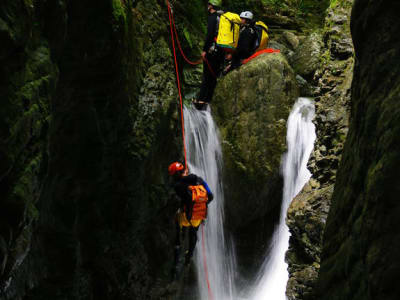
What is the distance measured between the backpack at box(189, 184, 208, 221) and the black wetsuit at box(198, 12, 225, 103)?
147 inches

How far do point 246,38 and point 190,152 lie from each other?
297 cm

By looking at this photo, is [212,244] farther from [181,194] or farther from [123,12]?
[123,12]

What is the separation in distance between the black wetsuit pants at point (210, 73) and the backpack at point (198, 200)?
3.73 metres

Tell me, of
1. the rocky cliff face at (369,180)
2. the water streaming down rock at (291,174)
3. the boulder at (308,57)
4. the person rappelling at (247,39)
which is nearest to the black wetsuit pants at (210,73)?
Result: the person rappelling at (247,39)

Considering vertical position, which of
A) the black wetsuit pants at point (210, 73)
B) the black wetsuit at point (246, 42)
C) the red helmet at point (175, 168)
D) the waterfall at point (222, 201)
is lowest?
the waterfall at point (222, 201)

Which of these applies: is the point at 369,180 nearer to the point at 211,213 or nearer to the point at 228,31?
the point at 228,31

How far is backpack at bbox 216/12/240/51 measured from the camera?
26.0 feet

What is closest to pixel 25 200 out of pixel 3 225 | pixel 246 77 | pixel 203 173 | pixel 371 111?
pixel 3 225

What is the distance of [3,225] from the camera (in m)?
2.70

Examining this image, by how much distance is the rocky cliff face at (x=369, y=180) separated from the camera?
169 cm

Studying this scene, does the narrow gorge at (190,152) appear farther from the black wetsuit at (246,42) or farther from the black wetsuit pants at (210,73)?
the black wetsuit at (246,42)

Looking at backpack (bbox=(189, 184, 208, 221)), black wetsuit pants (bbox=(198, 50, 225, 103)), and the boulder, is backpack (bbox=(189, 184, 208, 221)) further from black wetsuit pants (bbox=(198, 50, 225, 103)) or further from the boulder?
the boulder

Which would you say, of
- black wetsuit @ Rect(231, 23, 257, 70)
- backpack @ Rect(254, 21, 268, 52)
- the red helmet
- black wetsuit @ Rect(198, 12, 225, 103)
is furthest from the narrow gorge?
backpack @ Rect(254, 21, 268, 52)

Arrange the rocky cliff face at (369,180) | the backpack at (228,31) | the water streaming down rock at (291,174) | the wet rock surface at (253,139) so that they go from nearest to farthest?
the rocky cliff face at (369,180), the backpack at (228,31), the water streaming down rock at (291,174), the wet rock surface at (253,139)
